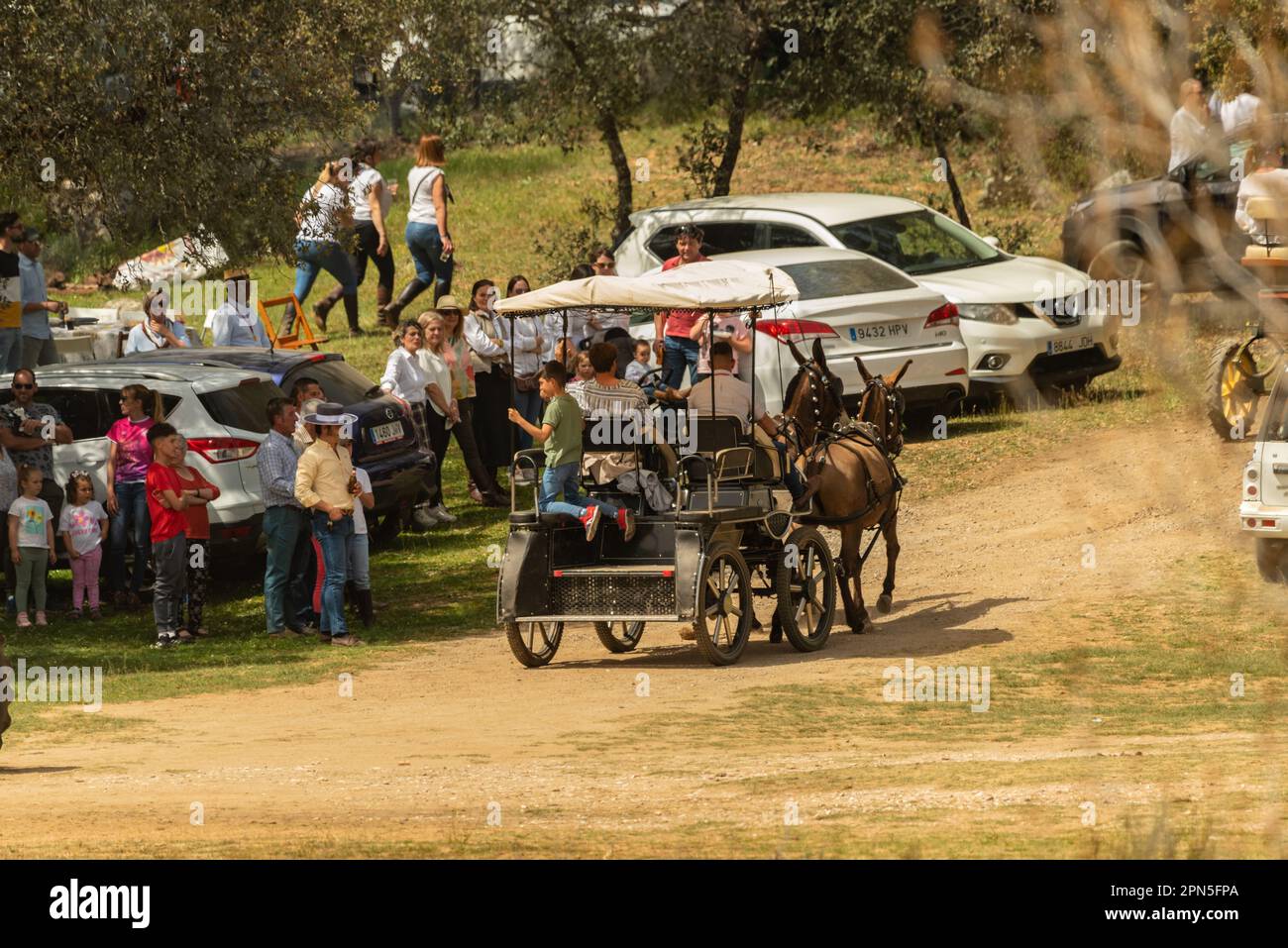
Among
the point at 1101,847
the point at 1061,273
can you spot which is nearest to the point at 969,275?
the point at 1061,273

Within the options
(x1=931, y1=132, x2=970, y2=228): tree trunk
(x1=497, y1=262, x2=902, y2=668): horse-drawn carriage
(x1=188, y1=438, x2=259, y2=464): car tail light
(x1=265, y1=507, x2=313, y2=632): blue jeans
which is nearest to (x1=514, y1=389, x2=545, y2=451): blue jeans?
(x1=188, y1=438, x2=259, y2=464): car tail light

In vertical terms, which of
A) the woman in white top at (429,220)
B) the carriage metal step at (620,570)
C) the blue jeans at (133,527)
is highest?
the woman in white top at (429,220)

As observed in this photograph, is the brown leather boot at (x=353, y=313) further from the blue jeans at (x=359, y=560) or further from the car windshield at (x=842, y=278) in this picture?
the blue jeans at (x=359, y=560)

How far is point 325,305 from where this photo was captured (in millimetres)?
25375

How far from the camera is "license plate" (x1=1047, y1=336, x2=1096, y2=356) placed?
2005 cm

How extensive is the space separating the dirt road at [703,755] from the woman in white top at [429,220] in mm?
8930

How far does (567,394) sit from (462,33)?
431 inches

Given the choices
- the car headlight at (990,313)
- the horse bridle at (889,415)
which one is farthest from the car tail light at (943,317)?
the horse bridle at (889,415)

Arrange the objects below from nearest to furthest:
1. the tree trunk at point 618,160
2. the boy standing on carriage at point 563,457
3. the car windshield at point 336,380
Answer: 1. the boy standing on carriage at point 563,457
2. the car windshield at point 336,380
3. the tree trunk at point 618,160

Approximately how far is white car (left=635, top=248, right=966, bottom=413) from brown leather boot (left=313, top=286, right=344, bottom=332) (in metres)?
7.18

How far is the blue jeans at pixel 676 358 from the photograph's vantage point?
1739 centimetres

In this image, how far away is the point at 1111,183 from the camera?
479cm

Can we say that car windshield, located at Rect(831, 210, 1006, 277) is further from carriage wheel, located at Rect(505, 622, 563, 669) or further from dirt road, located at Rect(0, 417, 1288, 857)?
carriage wheel, located at Rect(505, 622, 563, 669)

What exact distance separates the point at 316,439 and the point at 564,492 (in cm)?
232
